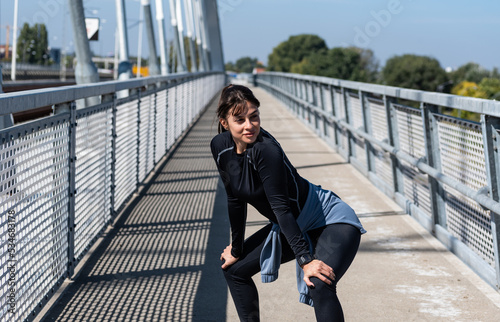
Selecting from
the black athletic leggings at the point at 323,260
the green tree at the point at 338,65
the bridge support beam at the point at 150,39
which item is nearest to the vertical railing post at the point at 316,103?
the bridge support beam at the point at 150,39

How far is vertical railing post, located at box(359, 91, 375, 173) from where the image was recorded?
30.0 ft

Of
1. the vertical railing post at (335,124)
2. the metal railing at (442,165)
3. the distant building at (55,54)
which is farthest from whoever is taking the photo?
the distant building at (55,54)

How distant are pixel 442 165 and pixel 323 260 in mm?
3351

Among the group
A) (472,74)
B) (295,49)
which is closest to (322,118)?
(472,74)

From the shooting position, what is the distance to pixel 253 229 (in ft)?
21.0

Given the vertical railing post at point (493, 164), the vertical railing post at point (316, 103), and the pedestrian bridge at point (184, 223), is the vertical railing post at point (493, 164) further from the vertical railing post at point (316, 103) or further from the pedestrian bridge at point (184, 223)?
the vertical railing post at point (316, 103)

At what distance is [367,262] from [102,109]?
99.3 inches

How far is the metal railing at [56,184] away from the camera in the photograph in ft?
11.4

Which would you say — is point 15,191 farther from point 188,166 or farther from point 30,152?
point 188,166

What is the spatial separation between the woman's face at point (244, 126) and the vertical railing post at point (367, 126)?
6371mm

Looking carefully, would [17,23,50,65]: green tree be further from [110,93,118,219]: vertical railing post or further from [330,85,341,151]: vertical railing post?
[110,93,118,219]: vertical railing post

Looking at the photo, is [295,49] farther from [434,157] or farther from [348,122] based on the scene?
[434,157]

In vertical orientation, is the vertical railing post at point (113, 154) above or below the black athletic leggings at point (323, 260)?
above

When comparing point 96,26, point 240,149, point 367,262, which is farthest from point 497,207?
point 96,26
